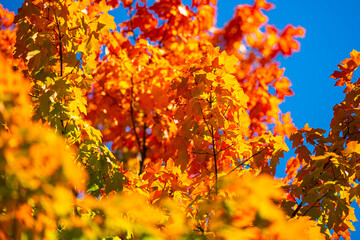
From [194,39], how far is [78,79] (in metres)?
3.42

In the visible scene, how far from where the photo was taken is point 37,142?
138 cm

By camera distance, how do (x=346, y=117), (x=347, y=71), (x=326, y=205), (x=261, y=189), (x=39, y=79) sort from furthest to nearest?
(x=347, y=71)
(x=346, y=117)
(x=39, y=79)
(x=326, y=205)
(x=261, y=189)

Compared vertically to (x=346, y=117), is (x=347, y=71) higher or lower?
higher

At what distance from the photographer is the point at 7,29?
697cm

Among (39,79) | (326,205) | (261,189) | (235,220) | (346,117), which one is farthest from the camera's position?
(346,117)

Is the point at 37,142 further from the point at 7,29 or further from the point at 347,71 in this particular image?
the point at 7,29

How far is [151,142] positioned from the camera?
6512 mm

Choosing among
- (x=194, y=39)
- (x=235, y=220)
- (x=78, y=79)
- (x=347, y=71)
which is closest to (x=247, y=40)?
(x=194, y=39)

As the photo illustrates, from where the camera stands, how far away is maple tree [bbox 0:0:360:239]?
4.81 ft

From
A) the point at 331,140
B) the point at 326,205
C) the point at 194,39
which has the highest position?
the point at 194,39

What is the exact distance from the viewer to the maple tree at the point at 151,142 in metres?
1.47

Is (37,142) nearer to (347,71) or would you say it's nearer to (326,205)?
(326,205)

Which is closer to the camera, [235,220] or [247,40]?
[235,220]

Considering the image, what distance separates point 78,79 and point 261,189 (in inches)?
92.3
